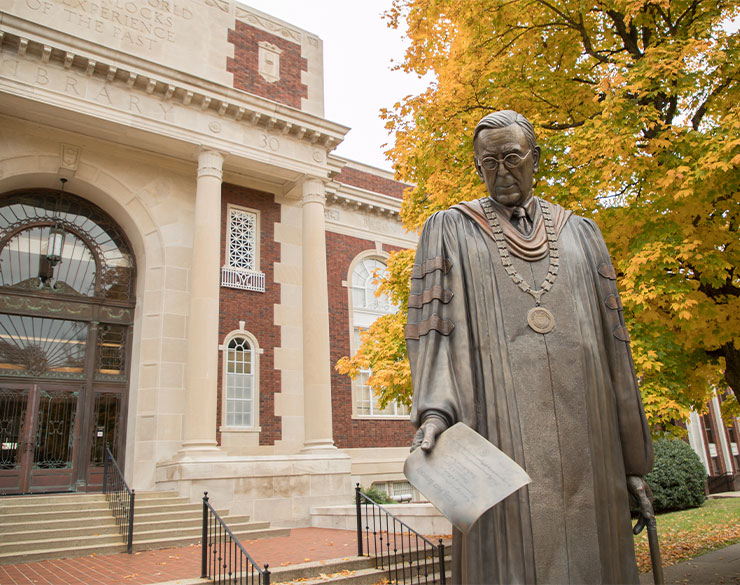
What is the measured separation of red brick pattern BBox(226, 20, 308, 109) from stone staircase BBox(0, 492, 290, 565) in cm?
1164

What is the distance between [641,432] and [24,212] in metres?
16.5

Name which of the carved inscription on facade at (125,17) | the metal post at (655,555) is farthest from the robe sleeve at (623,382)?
the carved inscription on facade at (125,17)

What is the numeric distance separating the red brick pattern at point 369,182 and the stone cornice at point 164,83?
3.62 m

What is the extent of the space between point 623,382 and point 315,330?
1397 centimetres

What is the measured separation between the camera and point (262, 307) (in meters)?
17.3

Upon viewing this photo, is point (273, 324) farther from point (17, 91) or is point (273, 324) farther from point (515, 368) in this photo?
point (515, 368)

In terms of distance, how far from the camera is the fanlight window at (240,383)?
53.2ft

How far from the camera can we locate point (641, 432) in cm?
260

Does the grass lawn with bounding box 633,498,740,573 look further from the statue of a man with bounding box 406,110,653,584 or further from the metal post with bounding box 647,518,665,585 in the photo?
the statue of a man with bounding box 406,110,653,584

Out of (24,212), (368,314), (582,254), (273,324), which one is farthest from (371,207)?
(582,254)

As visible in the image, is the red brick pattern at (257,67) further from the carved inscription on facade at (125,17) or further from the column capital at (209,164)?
the column capital at (209,164)

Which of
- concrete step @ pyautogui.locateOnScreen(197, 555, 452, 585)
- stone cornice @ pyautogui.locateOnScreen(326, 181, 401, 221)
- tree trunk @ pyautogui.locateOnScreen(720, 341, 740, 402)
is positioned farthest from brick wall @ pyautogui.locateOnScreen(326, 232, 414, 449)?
tree trunk @ pyautogui.locateOnScreen(720, 341, 740, 402)

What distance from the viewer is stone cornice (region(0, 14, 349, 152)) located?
43.6 ft

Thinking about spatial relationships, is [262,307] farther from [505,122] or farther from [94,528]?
[505,122]
